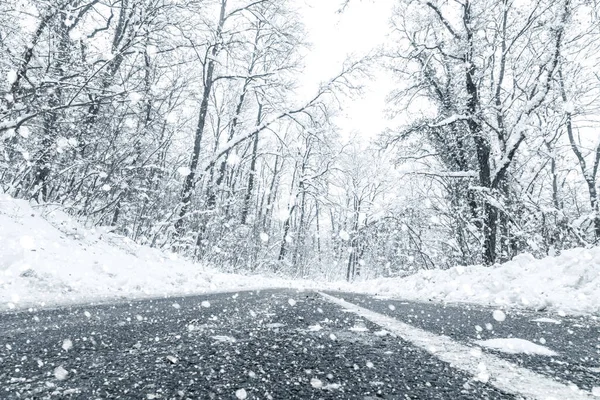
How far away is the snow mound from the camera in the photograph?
190 centimetres

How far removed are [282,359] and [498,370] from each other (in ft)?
2.64

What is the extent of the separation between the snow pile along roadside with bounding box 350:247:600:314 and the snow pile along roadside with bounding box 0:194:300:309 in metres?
4.29

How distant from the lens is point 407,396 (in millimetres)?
1133

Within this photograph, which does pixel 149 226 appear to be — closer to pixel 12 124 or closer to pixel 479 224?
pixel 12 124

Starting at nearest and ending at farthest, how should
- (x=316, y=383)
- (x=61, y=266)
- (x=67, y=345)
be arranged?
(x=316, y=383) → (x=67, y=345) → (x=61, y=266)

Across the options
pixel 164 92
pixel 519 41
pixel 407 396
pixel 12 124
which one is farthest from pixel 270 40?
pixel 407 396

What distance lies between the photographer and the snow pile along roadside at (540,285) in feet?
14.2

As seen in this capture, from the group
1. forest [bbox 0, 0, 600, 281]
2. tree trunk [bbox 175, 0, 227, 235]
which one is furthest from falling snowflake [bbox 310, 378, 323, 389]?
tree trunk [bbox 175, 0, 227, 235]

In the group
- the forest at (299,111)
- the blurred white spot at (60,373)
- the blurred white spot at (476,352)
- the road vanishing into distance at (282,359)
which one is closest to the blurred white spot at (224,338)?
the road vanishing into distance at (282,359)

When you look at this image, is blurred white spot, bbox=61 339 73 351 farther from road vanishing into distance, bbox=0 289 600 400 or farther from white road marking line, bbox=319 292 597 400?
white road marking line, bbox=319 292 597 400

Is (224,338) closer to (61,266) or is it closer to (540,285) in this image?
(61,266)

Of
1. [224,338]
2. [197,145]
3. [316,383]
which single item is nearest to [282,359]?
[316,383]

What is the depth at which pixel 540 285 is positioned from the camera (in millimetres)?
5125

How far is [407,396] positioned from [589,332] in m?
2.29
